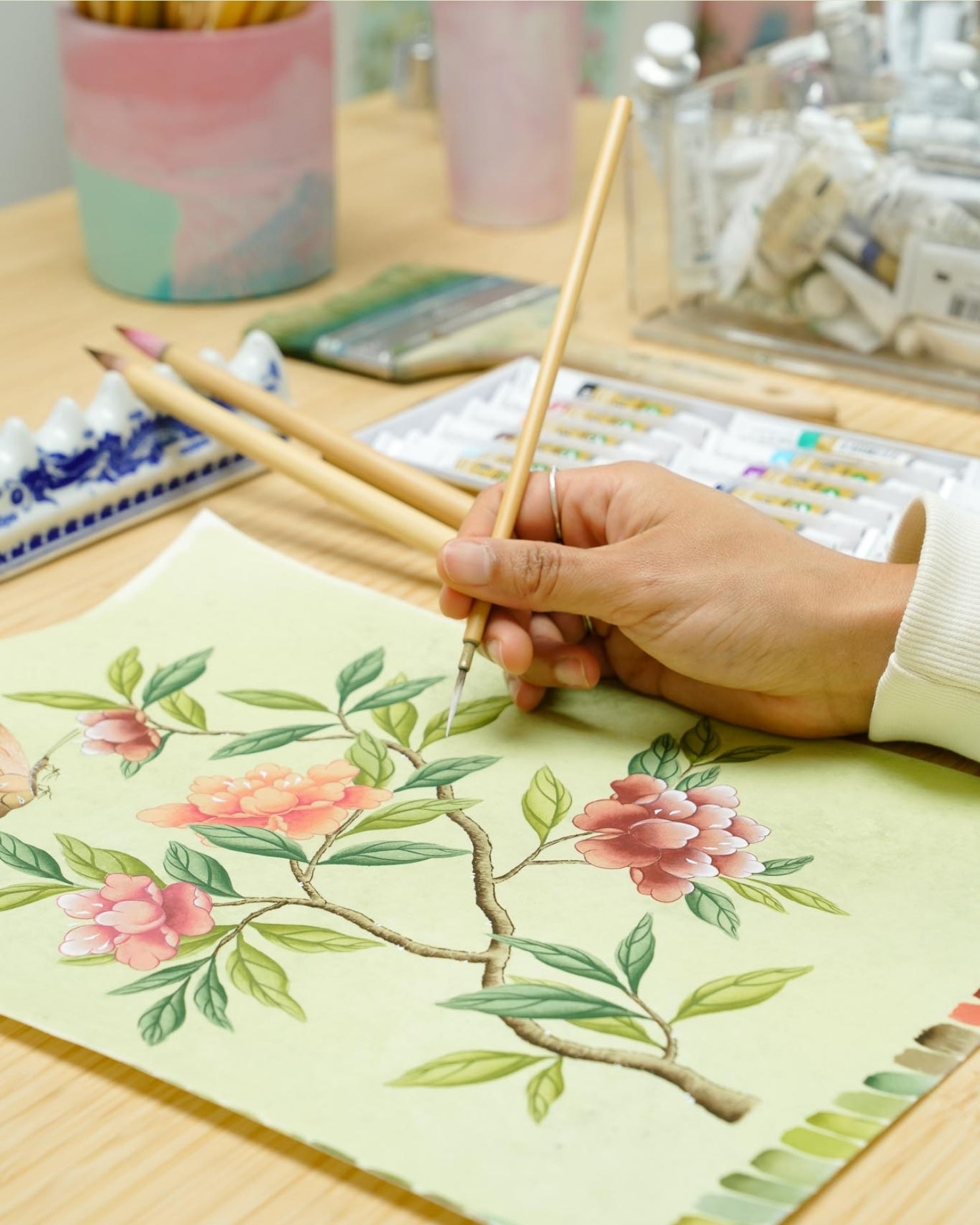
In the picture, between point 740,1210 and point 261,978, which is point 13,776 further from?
point 740,1210

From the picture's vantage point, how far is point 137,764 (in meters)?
0.52

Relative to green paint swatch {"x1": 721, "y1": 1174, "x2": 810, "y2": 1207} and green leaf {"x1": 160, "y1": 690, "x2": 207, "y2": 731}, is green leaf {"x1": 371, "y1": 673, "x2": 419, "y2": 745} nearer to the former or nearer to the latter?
green leaf {"x1": 160, "y1": 690, "x2": 207, "y2": 731}

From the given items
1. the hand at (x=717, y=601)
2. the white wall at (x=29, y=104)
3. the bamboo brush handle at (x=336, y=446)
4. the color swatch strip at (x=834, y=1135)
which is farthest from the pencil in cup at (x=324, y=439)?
the white wall at (x=29, y=104)

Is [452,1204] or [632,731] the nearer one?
[452,1204]

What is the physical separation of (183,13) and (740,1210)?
75cm

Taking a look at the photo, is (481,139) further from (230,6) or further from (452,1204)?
(452,1204)

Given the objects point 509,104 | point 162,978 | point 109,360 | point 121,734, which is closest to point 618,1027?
point 162,978

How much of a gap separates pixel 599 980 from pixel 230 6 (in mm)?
666

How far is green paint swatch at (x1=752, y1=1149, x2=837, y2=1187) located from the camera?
35 cm

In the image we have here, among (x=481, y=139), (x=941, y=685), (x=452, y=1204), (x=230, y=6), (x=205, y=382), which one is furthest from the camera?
(x=481, y=139)

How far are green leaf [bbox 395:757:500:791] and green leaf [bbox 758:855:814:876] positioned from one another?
11 centimetres

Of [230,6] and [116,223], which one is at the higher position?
[230,6]

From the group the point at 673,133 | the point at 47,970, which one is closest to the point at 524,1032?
the point at 47,970

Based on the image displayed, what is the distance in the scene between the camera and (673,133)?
2.89ft
